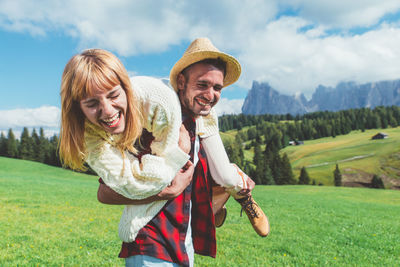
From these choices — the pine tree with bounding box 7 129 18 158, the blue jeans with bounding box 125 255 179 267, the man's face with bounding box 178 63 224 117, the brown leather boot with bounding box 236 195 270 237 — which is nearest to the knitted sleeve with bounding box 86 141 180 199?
the blue jeans with bounding box 125 255 179 267

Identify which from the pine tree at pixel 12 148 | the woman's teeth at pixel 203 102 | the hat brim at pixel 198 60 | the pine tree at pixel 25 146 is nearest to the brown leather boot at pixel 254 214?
the woman's teeth at pixel 203 102

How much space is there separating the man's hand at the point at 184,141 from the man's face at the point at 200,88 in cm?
17

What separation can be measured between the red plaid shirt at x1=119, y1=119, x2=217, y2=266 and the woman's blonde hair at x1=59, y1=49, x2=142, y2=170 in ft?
0.82

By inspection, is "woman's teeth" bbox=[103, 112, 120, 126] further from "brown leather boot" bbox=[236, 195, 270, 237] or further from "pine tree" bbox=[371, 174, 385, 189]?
"pine tree" bbox=[371, 174, 385, 189]

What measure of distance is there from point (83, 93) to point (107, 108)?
0.51 feet

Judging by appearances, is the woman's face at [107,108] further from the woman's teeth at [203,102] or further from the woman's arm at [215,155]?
the woman's arm at [215,155]

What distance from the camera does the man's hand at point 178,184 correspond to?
5.96 feet

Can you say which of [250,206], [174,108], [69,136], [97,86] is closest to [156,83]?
[174,108]

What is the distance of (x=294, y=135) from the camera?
11544cm

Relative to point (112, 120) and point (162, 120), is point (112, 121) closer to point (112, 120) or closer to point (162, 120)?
point (112, 120)

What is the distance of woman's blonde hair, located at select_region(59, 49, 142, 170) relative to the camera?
5.23 ft

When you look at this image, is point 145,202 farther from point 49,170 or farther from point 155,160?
point 49,170

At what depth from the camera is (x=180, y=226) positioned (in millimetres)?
1977

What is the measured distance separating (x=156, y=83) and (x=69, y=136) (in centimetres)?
63
